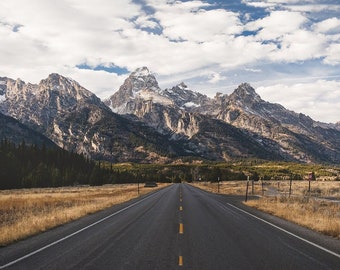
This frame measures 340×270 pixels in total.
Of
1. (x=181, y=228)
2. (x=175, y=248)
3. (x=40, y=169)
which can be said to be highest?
(x=40, y=169)

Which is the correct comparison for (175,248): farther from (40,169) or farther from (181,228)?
(40,169)

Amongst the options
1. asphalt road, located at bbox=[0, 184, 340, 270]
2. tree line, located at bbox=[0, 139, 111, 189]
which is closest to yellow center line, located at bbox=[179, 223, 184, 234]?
asphalt road, located at bbox=[0, 184, 340, 270]

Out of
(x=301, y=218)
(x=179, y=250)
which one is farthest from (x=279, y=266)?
(x=301, y=218)

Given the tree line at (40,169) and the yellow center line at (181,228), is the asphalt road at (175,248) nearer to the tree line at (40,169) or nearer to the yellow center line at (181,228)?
the yellow center line at (181,228)

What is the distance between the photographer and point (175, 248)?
1294 cm

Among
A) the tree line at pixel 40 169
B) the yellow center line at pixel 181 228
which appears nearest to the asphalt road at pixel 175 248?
the yellow center line at pixel 181 228

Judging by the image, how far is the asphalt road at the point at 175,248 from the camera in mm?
10602

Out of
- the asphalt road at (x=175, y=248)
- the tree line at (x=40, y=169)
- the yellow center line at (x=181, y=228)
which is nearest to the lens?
the asphalt road at (x=175, y=248)

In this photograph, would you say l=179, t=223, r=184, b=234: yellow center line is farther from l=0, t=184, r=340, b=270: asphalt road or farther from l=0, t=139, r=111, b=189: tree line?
l=0, t=139, r=111, b=189: tree line

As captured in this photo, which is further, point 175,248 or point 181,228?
point 181,228

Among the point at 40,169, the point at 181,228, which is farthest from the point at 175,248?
the point at 40,169

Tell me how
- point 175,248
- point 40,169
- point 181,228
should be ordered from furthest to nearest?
point 40,169 → point 181,228 → point 175,248

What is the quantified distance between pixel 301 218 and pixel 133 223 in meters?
9.55

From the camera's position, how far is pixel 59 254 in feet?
39.6
